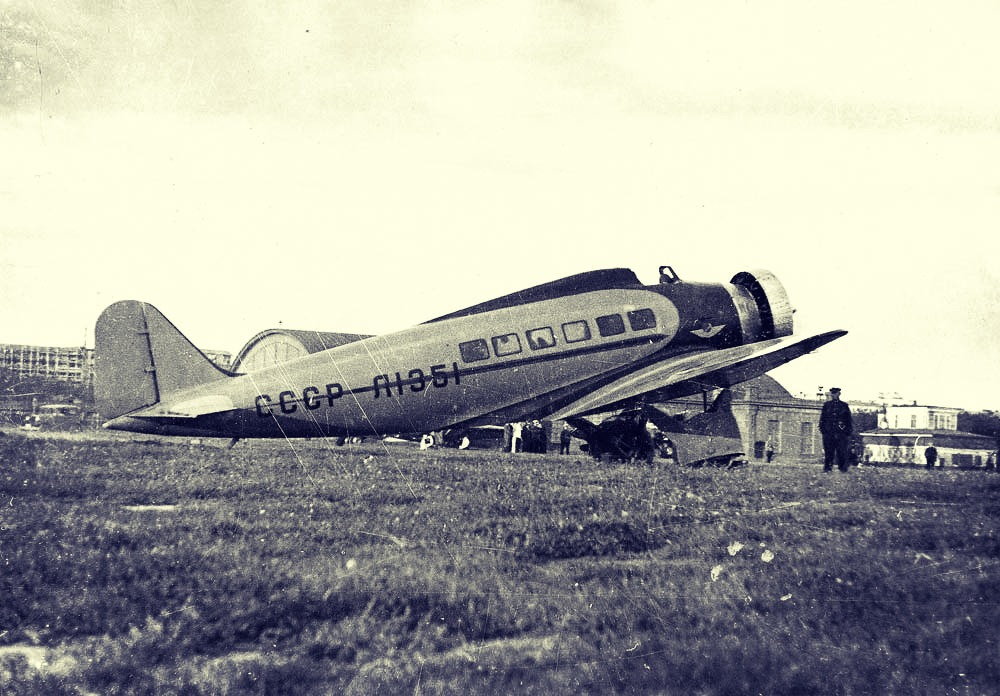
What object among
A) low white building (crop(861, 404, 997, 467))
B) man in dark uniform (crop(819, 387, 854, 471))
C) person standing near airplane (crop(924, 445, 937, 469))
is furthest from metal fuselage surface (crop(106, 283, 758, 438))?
person standing near airplane (crop(924, 445, 937, 469))

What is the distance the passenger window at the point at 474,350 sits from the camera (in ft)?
28.8

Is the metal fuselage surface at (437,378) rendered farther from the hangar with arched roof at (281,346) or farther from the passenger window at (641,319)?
the hangar with arched roof at (281,346)

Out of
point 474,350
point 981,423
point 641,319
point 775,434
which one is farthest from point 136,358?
point 775,434

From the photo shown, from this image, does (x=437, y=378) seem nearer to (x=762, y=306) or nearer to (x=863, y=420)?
(x=762, y=306)

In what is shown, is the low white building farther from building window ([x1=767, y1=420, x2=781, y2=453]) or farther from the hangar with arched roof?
building window ([x1=767, y1=420, x2=781, y2=453])

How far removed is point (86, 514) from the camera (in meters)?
5.71

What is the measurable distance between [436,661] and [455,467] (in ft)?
10.5

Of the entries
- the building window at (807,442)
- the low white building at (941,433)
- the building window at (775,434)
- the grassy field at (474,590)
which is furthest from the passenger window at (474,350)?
the building window at (807,442)

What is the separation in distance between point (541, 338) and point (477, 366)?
899mm

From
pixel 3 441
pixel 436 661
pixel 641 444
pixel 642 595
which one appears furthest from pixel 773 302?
pixel 3 441

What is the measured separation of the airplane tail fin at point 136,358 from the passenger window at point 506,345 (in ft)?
10.9

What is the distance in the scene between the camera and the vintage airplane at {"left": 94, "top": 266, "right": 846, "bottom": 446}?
7.33 metres

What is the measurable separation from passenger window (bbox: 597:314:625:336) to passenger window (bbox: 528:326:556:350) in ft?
2.85

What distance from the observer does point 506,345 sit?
8930mm
